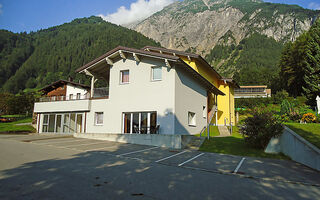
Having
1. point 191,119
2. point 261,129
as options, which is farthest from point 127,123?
point 261,129

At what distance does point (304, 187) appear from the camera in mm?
5438

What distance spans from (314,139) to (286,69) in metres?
43.2

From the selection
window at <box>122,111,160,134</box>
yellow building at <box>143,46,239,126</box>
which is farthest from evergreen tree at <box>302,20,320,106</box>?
window at <box>122,111,160,134</box>

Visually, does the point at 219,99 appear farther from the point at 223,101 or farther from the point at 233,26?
the point at 233,26

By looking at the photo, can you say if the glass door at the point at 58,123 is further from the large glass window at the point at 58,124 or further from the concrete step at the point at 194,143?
the concrete step at the point at 194,143

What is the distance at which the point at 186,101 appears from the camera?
16359 mm

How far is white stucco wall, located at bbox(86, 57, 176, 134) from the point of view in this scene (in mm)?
14631

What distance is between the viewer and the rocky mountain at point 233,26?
5531 inches

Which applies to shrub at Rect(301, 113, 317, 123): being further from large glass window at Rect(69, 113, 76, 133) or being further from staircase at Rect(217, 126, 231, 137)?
large glass window at Rect(69, 113, 76, 133)

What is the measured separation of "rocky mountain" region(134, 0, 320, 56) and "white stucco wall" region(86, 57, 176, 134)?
489ft

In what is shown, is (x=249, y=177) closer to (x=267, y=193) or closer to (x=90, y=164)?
(x=267, y=193)

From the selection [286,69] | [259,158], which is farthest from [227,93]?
[286,69]

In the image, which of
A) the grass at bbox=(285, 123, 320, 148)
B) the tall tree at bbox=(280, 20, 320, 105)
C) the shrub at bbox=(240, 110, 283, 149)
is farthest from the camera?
the tall tree at bbox=(280, 20, 320, 105)

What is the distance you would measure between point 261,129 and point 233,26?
17331 centimetres
